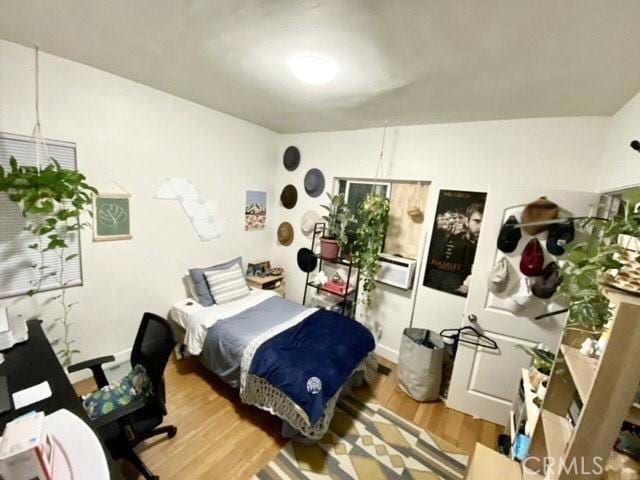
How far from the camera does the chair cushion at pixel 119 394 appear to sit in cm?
143

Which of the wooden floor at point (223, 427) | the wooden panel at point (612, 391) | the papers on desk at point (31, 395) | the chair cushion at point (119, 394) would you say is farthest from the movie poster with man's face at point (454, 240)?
the papers on desk at point (31, 395)

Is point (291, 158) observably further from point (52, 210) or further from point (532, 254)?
point (532, 254)

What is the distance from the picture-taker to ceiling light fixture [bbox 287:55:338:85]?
4.91ft

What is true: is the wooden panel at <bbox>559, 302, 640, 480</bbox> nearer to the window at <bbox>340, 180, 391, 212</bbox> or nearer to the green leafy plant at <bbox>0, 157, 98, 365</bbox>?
the window at <bbox>340, 180, 391, 212</bbox>

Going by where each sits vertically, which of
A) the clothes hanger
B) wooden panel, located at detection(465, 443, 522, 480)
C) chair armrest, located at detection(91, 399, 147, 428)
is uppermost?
the clothes hanger

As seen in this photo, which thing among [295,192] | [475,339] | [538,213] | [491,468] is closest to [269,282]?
[295,192]

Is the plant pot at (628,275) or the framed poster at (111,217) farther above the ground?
the plant pot at (628,275)

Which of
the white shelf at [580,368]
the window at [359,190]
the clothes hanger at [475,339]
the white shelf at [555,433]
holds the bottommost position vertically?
the clothes hanger at [475,339]

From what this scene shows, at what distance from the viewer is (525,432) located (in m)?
1.49

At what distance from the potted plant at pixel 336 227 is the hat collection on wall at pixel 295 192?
0.31 metres

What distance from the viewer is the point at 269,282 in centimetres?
337

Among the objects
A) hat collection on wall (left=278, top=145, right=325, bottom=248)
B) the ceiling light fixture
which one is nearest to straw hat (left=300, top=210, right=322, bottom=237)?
hat collection on wall (left=278, top=145, right=325, bottom=248)

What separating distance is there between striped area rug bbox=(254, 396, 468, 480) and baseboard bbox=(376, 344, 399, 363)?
82cm

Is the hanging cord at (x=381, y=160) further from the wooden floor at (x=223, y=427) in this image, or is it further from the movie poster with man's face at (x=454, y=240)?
the wooden floor at (x=223, y=427)
